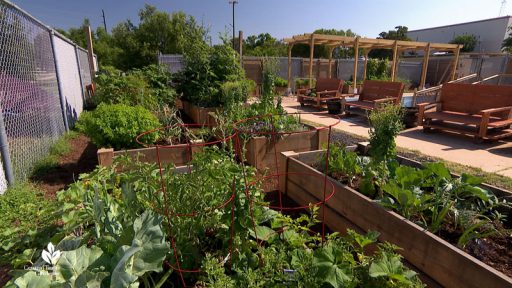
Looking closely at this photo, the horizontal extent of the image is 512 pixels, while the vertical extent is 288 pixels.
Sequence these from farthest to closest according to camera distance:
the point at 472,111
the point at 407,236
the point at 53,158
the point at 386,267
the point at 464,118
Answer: the point at 472,111
the point at 464,118
the point at 53,158
the point at 407,236
the point at 386,267

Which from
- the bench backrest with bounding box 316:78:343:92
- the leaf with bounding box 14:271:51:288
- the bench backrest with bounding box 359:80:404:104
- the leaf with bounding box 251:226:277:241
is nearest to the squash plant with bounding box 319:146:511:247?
the leaf with bounding box 251:226:277:241

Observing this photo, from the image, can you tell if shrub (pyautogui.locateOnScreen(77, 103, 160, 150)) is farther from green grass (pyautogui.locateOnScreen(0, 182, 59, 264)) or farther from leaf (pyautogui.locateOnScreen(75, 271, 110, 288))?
leaf (pyautogui.locateOnScreen(75, 271, 110, 288))

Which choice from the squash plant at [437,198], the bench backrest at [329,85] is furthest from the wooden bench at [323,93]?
the squash plant at [437,198]

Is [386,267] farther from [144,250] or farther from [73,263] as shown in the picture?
[73,263]

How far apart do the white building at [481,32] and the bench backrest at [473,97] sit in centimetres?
4459

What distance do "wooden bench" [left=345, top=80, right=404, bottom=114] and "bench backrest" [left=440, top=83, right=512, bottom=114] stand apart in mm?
1003

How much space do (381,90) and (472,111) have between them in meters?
2.25

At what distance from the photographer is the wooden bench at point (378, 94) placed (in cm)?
698

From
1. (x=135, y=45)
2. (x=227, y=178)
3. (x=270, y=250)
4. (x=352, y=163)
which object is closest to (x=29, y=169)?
(x=227, y=178)

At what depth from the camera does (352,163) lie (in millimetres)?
2551

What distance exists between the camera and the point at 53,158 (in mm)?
3844

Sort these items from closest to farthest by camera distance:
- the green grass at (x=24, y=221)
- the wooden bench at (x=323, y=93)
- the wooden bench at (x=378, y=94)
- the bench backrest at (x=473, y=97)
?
the green grass at (x=24, y=221)
the bench backrest at (x=473, y=97)
the wooden bench at (x=378, y=94)
the wooden bench at (x=323, y=93)

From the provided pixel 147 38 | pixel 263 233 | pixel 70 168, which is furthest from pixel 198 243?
pixel 147 38

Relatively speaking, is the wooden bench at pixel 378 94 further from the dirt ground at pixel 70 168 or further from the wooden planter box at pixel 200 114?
the dirt ground at pixel 70 168
